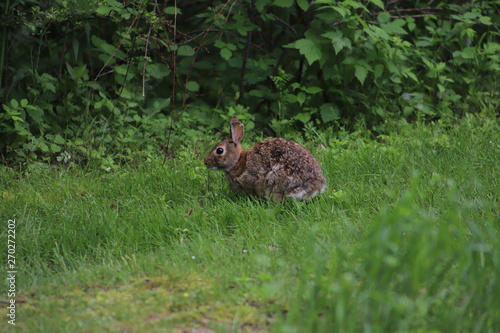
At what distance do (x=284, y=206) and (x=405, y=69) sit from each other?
3430mm

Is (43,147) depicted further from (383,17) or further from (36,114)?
(383,17)

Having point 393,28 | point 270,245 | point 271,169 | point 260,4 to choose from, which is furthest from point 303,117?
point 270,245

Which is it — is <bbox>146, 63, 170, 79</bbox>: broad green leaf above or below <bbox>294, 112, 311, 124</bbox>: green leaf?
above

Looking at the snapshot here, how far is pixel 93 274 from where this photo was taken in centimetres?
448

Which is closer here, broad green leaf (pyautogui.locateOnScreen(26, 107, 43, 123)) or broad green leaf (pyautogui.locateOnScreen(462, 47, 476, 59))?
broad green leaf (pyautogui.locateOnScreen(26, 107, 43, 123))

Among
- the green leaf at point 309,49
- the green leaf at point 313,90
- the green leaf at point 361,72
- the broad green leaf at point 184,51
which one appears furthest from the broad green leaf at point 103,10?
the green leaf at point 361,72

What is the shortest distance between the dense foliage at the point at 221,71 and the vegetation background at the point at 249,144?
32 millimetres

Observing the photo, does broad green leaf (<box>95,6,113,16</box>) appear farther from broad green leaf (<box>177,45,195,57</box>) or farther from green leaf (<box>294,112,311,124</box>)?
green leaf (<box>294,112,311,124</box>)

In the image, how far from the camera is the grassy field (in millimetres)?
3186

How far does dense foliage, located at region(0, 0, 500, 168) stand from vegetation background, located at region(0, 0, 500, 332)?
0.03 metres

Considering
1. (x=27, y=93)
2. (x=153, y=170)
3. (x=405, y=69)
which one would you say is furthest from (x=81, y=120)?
(x=405, y=69)

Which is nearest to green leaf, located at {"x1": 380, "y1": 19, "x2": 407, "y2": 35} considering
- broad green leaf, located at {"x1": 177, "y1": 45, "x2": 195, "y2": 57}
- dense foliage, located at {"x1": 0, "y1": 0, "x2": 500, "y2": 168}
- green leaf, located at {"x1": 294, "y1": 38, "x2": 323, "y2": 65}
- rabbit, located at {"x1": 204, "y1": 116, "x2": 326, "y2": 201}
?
dense foliage, located at {"x1": 0, "y1": 0, "x2": 500, "y2": 168}

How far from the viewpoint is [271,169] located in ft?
19.1

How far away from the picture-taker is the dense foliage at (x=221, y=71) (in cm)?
750
